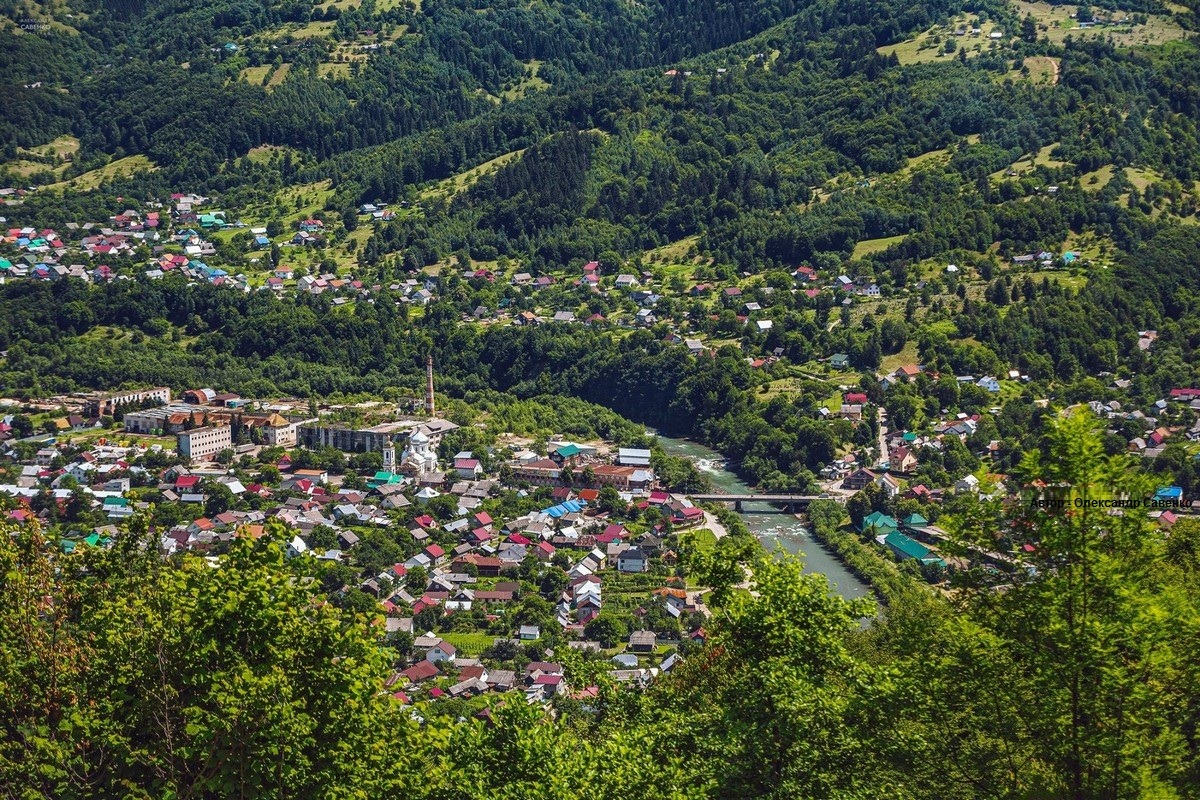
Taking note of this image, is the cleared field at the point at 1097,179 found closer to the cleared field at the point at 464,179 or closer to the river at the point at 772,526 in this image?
the river at the point at 772,526

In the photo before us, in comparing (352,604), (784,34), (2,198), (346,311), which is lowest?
(352,604)

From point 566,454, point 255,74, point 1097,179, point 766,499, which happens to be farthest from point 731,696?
point 255,74

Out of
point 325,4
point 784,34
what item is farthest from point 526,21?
point 784,34

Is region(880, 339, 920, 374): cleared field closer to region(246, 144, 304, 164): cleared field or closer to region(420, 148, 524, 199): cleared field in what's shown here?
region(420, 148, 524, 199): cleared field

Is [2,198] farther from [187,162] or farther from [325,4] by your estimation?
[325,4]

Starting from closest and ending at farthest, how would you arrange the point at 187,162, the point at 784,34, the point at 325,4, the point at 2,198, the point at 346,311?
the point at 346,311 → the point at 2,198 → the point at 187,162 → the point at 784,34 → the point at 325,4

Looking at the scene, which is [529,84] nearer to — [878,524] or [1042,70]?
[1042,70]

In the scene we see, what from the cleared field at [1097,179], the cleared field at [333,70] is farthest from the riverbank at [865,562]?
the cleared field at [333,70]
